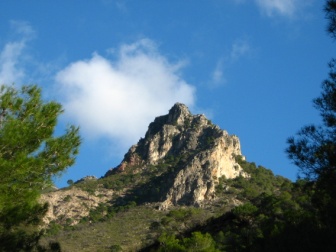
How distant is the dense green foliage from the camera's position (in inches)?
383

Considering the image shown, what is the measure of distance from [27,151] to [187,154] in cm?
9548

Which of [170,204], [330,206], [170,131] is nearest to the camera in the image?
[330,206]

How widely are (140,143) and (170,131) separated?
31.8ft

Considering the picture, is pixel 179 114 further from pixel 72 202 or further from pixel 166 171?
pixel 72 202

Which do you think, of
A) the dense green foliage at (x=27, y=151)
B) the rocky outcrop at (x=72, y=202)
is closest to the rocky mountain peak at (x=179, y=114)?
the rocky outcrop at (x=72, y=202)

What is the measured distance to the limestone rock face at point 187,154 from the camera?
83.1m

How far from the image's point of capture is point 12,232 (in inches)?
535

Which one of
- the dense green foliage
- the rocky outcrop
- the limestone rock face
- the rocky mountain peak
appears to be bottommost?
the dense green foliage

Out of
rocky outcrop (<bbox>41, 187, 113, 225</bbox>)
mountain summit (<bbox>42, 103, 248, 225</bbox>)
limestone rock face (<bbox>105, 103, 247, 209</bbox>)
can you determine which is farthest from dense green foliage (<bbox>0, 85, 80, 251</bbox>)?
rocky outcrop (<bbox>41, 187, 113, 225</bbox>)

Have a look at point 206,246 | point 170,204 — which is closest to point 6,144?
point 206,246

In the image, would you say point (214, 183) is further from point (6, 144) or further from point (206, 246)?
point (6, 144)

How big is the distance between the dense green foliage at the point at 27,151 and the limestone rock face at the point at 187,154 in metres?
67.8

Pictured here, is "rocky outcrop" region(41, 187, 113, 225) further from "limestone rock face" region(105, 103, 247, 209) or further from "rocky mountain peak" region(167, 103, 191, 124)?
"rocky mountain peak" region(167, 103, 191, 124)

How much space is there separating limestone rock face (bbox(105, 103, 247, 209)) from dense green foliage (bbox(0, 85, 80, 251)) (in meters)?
67.8
